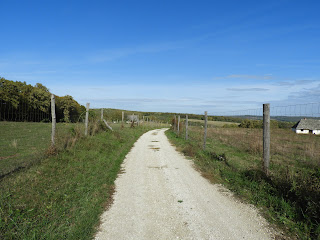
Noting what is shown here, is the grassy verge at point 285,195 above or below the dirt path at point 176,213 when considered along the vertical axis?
above

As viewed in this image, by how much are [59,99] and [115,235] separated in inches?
1863

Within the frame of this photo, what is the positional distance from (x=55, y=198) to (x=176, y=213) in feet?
9.15

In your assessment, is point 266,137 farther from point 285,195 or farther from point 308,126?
point 308,126

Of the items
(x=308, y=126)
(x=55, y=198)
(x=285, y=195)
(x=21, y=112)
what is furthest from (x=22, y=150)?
(x=308, y=126)

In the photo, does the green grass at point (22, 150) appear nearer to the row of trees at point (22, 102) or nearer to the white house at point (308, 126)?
the row of trees at point (22, 102)

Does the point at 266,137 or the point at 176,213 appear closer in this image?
the point at 176,213

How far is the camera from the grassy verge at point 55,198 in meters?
3.58

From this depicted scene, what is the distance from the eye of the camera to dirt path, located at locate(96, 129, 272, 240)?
142 inches

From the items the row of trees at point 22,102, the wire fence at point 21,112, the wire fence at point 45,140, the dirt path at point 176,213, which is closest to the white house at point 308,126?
the wire fence at point 45,140

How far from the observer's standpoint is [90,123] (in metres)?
14.0

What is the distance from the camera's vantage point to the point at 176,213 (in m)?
4.40

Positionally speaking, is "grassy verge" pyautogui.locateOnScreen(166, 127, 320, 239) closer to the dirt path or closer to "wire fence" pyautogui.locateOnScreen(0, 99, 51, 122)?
the dirt path

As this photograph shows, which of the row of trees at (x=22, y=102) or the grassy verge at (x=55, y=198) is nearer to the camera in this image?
the grassy verge at (x=55, y=198)

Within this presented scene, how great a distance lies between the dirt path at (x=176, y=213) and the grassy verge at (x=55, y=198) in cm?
38
